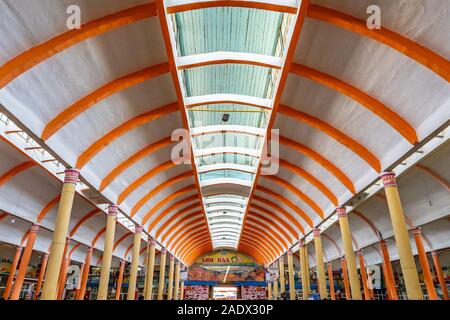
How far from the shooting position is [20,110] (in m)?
11.5

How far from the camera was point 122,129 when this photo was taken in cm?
1631

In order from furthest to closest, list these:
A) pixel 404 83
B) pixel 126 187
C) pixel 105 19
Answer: pixel 126 187, pixel 404 83, pixel 105 19

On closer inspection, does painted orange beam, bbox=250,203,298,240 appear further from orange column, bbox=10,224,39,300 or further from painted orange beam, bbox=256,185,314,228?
orange column, bbox=10,224,39,300

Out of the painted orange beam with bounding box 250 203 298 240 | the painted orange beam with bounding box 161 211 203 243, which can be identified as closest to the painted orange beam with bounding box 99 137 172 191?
the painted orange beam with bounding box 161 211 203 243

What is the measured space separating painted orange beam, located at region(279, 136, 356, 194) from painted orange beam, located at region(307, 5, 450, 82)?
9665mm

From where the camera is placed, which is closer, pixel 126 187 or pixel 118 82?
pixel 118 82

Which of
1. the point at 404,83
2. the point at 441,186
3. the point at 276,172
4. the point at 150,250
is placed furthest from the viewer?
the point at 150,250

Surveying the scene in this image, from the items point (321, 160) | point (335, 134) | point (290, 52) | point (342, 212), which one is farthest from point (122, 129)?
point (342, 212)

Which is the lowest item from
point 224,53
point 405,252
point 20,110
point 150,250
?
point 405,252

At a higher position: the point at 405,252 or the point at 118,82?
the point at 118,82

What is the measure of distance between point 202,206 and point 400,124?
24276mm

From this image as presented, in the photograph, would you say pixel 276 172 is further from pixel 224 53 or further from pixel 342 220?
pixel 224 53

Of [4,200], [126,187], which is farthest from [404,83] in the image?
[4,200]

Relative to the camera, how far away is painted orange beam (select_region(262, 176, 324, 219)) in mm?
25156
